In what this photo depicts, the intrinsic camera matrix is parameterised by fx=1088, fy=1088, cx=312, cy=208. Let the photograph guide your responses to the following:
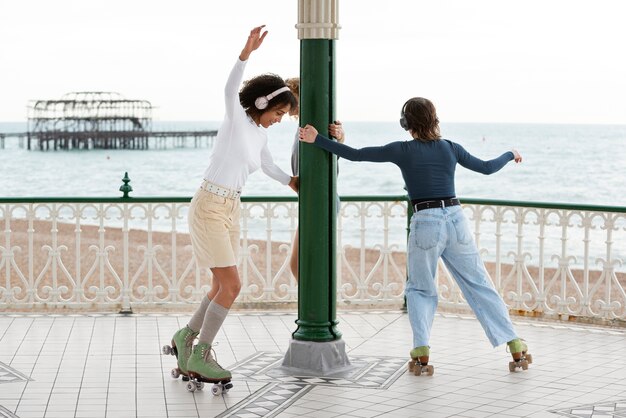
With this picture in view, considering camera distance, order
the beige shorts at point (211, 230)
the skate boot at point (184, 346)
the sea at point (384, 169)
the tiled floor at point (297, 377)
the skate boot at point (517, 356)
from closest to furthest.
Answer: the tiled floor at point (297, 377), the beige shorts at point (211, 230), the skate boot at point (184, 346), the skate boot at point (517, 356), the sea at point (384, 169)

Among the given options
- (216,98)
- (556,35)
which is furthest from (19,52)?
(556,35)

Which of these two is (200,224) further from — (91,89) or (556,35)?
(91,89)

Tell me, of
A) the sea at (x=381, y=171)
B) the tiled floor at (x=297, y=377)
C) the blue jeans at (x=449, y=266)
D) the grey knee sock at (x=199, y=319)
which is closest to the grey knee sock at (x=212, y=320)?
the grey knee sock at (x=199, y=319)

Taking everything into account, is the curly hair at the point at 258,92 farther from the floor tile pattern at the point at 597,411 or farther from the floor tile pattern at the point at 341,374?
the floor tile pattern at the point at 597,411

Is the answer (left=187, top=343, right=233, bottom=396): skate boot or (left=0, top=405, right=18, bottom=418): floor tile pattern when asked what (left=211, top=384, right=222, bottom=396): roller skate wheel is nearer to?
(left=187, top=343, right=233, bottom=396): skate boot

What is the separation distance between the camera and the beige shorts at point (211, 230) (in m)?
5.98

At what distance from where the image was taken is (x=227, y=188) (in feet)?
19.8

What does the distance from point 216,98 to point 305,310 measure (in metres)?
46.4

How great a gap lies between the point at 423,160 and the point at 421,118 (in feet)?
0.82

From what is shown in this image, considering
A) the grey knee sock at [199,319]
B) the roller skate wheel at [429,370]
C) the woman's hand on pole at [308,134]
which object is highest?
the woman's hand on pole at [308,134]

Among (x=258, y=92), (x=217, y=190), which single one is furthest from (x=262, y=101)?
(x=217, y=190)

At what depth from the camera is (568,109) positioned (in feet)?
183

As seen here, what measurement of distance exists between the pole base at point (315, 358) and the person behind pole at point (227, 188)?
2.12 ft

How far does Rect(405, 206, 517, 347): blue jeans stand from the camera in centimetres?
654
